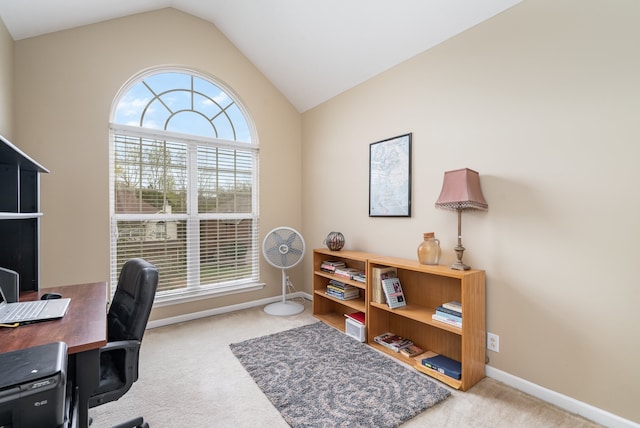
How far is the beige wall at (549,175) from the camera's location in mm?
1604

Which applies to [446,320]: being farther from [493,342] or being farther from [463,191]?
[463,191]

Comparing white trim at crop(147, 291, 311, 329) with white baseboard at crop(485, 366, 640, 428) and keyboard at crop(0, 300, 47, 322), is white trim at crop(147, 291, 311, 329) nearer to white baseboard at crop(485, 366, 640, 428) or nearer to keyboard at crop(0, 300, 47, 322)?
keyboard at crop(0, 300, 47, 322)

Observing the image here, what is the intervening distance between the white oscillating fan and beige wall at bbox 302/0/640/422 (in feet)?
4.62

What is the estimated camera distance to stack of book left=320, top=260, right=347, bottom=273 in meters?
3.21

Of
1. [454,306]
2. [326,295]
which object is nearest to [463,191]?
[454,306]

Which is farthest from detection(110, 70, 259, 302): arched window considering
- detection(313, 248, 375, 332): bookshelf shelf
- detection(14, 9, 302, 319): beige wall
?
detection(313, 248, 375, 332): bookshelf shelf

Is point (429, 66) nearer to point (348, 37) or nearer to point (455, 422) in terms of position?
point (348, 37)

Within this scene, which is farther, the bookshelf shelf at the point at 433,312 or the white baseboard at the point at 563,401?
the bookshelf shelf at the point at 433,312

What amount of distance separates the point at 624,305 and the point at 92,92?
4134 millimetres

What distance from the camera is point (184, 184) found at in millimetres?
3264

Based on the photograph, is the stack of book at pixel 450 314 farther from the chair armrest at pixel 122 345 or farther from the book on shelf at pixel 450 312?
the chair armrest at pixel 122 345

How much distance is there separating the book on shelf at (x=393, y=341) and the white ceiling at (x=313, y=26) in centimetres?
246

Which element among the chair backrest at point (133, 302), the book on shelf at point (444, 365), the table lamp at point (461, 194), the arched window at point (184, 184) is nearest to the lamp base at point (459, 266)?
the table lamp at point (461, 194)

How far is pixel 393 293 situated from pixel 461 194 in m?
0.99
